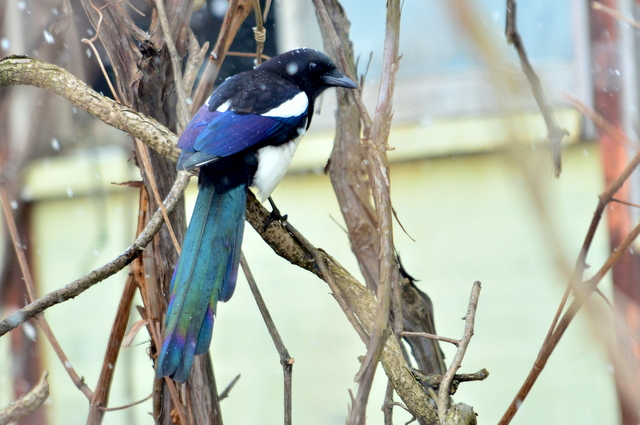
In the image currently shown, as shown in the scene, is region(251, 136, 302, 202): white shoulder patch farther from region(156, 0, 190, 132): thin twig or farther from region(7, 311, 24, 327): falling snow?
region(7, 311, 24, 327): falling snow

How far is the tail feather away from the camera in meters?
0.95

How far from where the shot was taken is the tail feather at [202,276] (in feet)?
3.11

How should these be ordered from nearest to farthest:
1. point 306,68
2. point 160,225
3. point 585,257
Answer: point 585,257 < point 160,225 < point 306,68

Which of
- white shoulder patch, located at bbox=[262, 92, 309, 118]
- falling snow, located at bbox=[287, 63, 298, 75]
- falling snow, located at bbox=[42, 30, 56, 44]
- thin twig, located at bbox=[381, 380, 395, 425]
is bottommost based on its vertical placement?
thin twig, located at bbox=[381, 380, 395, 425]

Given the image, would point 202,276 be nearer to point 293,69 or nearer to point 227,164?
point 227,164

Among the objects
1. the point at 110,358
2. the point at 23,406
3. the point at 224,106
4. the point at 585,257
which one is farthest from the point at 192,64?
the point at 585,257

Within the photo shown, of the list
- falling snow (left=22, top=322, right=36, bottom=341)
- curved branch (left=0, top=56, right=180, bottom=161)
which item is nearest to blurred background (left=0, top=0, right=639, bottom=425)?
falling snow (left=22, top=322, right=36, bottom=341)

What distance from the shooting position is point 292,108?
1539mm

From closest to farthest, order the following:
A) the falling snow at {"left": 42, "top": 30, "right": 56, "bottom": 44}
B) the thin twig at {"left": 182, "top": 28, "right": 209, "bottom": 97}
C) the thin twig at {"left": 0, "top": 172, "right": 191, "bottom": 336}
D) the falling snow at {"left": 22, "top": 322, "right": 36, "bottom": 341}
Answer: the thin twig at {"left": 0, "top": 172, "right": 191, "bottom": 336} → the thin twig at {"left": 182, "top": 28, "right": 209, "bottom": 97} → the falling snow at {"left": 42, "top": 30, "right": 56, "bottom": 44} → the falling snow at {"left": 22, "top": 322, "right": 36, "bottom": 341}

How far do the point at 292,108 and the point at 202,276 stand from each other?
0.60m

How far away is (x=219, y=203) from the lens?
1219mm

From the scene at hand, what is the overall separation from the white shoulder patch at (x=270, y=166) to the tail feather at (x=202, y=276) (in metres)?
0.14

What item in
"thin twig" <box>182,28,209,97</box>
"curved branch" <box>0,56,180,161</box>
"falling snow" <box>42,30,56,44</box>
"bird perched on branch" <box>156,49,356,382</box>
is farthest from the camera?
"falling snow" <box>42,30,56,44</box>

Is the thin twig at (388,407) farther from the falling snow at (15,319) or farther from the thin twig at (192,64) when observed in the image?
the thin twig at (192,64)
